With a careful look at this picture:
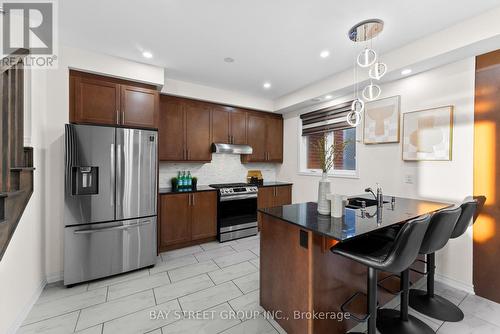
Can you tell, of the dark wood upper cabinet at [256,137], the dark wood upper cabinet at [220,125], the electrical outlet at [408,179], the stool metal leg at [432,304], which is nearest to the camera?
the stool metal leg at [432,304]

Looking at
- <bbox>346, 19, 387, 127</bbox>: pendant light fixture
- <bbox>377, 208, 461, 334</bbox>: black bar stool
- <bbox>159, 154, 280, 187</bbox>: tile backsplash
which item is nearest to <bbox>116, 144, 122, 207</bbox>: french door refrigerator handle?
<bbox>159, 154, 280, 187</bbox>: tile backsplash

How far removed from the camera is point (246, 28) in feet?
7.13

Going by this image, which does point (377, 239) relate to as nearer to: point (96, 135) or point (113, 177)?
point (113, 177)

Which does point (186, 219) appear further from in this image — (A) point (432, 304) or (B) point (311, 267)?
(A) point (432, 304)

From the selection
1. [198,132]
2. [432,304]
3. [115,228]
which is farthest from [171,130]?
[432,304]

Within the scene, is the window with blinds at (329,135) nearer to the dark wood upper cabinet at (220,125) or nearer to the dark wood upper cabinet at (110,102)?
the dark wood upper cabinet at (220,125)

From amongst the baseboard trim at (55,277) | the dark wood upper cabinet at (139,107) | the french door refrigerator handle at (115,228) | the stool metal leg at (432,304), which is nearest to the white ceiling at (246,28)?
the dark wood upper cabinet at (139,107)

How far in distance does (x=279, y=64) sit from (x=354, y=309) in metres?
2.87

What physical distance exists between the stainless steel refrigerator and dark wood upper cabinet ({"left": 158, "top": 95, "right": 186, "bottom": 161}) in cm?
69

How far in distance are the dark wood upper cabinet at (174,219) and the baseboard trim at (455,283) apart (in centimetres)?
333

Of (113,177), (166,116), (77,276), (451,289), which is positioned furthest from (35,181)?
(451,289)

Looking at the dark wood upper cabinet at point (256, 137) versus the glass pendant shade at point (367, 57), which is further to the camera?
the dark wood upper cabinet at point (256, 137)

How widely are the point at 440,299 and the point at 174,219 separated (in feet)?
10.9

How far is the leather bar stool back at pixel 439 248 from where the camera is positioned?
1.51 meters
